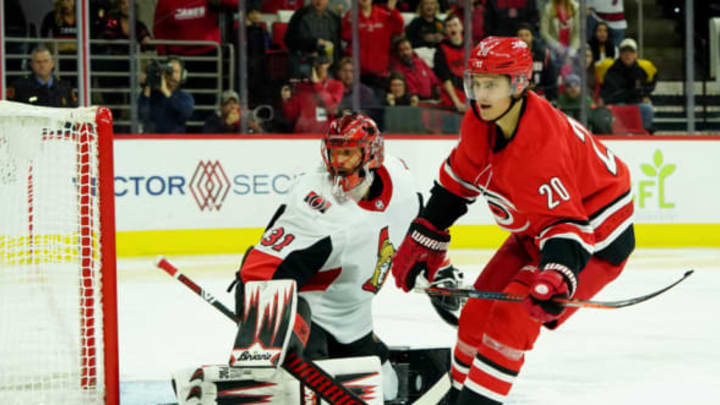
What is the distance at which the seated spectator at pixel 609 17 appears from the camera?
7965 millimetres

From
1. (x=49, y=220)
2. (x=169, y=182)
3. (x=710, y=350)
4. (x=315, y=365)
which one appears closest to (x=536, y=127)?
(x=315, y=365)

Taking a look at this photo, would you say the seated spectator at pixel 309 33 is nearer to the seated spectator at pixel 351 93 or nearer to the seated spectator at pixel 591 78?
the seated spectator at pixel 351 93

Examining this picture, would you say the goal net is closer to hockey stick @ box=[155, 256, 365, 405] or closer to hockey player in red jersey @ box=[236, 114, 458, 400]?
hockey player in red jersey @ box=[236, 114, 458, 400]

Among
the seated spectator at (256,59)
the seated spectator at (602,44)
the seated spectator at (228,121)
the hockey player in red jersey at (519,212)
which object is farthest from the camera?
the seated spectator at (602,44)

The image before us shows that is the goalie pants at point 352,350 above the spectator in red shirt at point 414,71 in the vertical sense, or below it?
below

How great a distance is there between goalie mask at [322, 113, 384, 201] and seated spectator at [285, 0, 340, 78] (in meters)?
4.83

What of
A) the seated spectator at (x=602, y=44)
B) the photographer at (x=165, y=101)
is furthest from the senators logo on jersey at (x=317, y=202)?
the seated spectator at (x=602, y=44)

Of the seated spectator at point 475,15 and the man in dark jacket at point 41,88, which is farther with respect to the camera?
the seated spectator at point 475,15

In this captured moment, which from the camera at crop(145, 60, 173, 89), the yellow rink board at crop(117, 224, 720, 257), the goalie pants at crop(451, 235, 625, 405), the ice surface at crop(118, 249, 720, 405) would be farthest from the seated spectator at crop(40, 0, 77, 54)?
the goalie pants at crop(451, 235, 625, 405)

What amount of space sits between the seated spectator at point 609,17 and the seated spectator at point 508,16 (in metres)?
0.38

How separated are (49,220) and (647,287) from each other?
3.21 meters

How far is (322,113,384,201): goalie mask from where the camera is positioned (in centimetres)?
281

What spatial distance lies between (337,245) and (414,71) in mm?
5226

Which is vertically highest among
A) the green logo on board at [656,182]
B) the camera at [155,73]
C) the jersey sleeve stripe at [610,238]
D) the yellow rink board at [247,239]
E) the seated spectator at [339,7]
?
the seated spectator at [339,7]
